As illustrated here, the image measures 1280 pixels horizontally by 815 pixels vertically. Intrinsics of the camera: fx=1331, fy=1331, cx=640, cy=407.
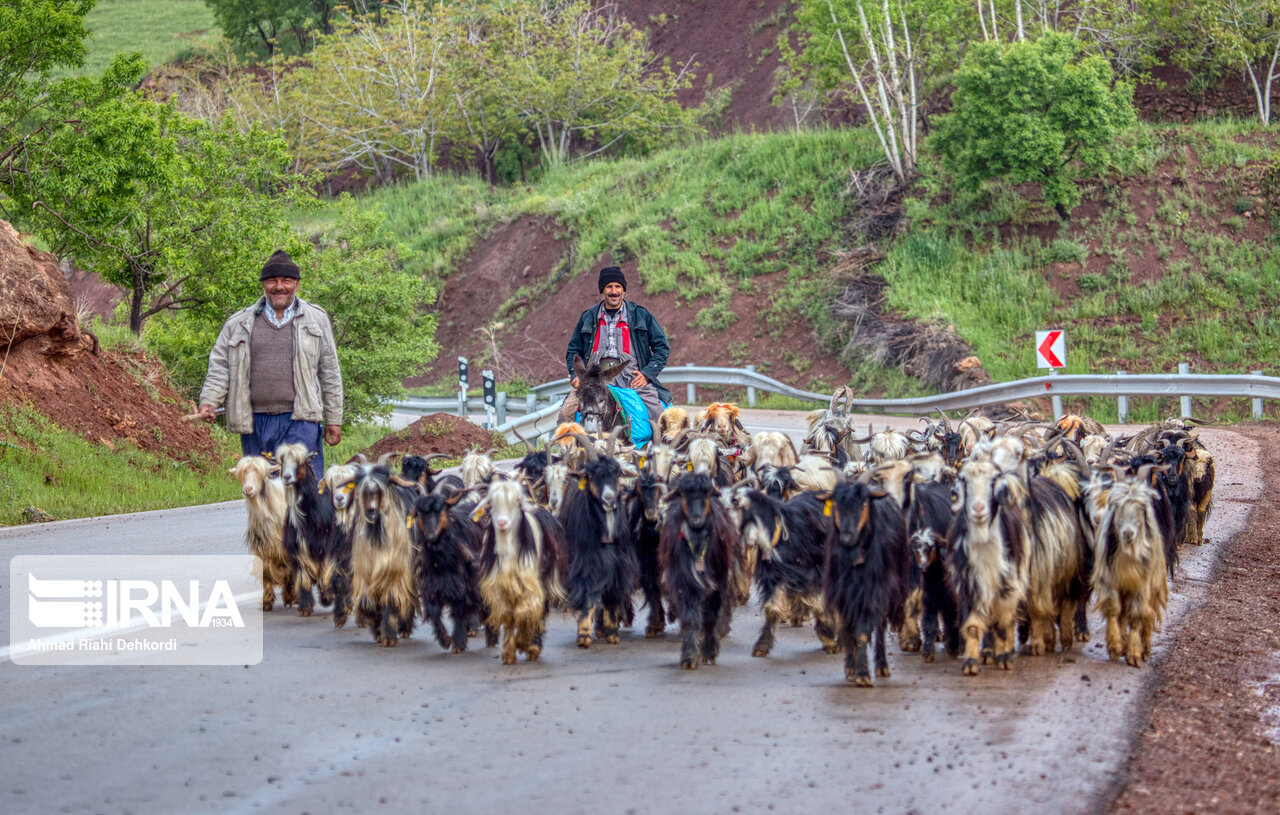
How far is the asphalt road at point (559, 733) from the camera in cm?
579

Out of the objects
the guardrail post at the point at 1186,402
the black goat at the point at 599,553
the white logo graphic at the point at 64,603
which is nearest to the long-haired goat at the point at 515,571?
the black goat at the point at 599,553

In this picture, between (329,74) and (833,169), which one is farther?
(329,74)

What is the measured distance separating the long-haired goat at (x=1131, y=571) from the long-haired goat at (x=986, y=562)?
59cm

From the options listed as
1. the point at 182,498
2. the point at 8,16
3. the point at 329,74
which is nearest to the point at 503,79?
the point at 329,74

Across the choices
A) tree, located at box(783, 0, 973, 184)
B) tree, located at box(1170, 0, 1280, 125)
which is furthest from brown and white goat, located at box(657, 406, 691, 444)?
tree, located at box(1170, 0, 1280, 125)

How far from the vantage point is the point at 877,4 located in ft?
112

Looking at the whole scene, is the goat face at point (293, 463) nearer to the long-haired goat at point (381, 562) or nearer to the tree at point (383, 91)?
the long-haired goat at point (381, 562)

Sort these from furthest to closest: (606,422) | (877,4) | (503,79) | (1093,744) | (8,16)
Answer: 1. (503,79)
2. (877,4)
3. (8,16)
4. (606,422)
5. (1093,744)

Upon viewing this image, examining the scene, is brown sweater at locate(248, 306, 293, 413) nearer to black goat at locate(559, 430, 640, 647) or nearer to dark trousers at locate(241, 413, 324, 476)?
dark trousers at locate(241, 413, 324, 476)

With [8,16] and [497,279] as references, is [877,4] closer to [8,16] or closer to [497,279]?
[497,279]

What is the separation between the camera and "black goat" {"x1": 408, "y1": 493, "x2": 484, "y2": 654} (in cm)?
903

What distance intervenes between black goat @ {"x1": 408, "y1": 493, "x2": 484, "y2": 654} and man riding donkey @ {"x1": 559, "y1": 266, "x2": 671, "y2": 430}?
401 cm

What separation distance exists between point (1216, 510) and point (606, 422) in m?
7.25

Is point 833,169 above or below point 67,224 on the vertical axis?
above
